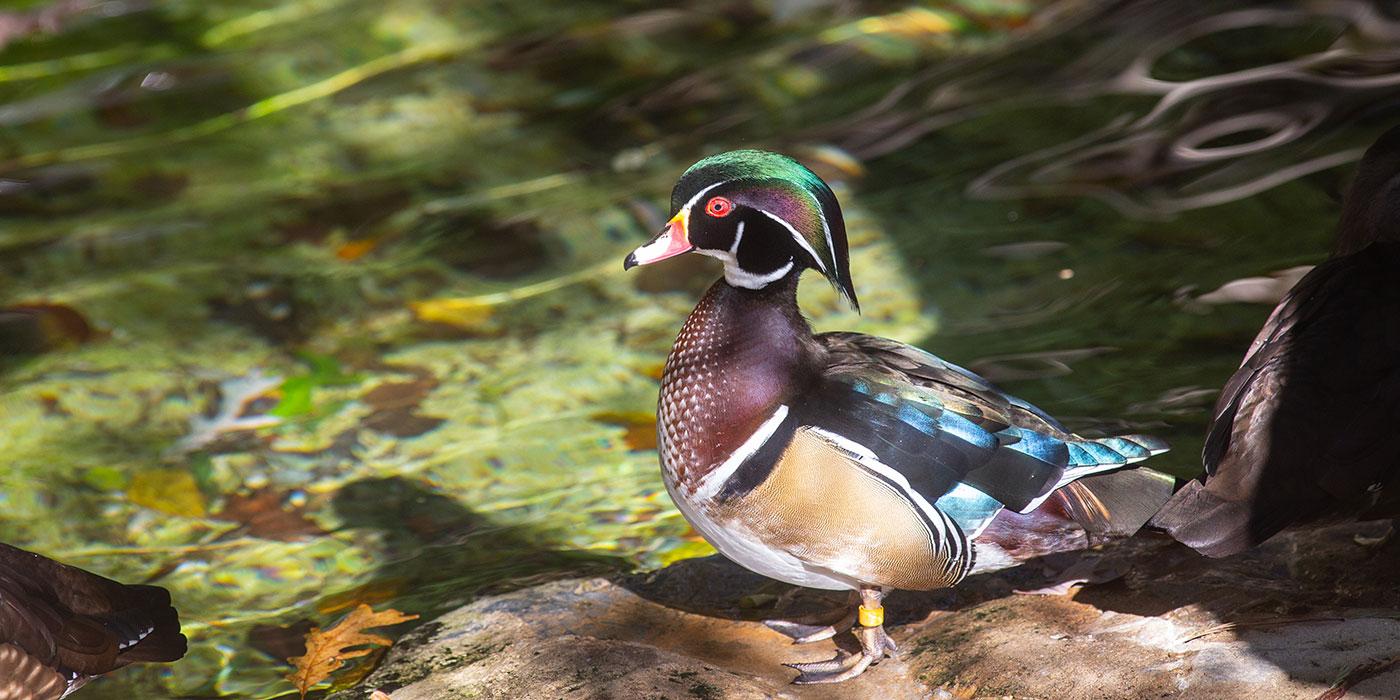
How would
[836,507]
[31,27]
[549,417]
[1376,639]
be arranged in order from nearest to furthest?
[1376,639] → [836,507] → [549,417] → [31,27]

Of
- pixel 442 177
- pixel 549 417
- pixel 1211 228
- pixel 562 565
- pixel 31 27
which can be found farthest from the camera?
pixel 31 27

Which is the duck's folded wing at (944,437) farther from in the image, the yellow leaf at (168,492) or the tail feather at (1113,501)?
the yellow leaf at (168,492)

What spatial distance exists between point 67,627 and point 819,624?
1.73 metres

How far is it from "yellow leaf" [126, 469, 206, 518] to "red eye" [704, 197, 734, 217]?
2165 mm

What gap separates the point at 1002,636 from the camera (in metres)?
3.01

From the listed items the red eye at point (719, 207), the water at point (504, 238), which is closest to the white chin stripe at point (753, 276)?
the red eye at point (719, 207)

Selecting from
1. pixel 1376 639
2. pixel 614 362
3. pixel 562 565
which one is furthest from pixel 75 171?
pixel 1376 639

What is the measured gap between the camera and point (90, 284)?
221 inches

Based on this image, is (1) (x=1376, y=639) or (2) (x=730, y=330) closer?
(1) (x=1376, y=639)

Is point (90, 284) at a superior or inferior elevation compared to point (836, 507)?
inferior

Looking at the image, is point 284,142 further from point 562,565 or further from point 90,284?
point 562,565

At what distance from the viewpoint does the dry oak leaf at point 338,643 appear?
11.0 ft

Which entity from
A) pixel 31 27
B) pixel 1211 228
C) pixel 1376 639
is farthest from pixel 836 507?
pixel 31 27

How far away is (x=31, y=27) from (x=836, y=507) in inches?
263
